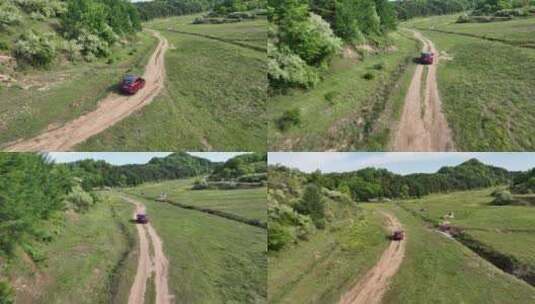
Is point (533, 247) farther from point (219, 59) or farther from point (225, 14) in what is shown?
point (225, 14)

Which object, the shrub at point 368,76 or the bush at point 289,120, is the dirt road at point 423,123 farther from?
the bush at point 289,120

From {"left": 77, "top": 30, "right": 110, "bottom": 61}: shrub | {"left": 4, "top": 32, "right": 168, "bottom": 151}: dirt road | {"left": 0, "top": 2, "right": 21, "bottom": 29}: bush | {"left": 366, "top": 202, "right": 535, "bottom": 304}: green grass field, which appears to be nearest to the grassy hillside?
{"left": 366, "top": 202, "right": 535, "bottom": 304}: green grass field

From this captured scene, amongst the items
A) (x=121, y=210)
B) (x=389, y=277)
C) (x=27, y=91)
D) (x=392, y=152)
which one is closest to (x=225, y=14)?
(x=121, y=210)

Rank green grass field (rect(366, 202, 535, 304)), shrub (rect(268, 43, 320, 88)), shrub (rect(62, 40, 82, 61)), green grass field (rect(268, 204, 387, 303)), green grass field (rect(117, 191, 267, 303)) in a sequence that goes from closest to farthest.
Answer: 1. green grass field (rect(366, 202, 535, 304))
2. green grass field (rect(268, 204, 387, 303))
3. green grass field (rect(117, 191, 267, 303))
4. shrub (rect(268, 43, 320, 88))
5. shrub (rect(62, 40, 82, 61))

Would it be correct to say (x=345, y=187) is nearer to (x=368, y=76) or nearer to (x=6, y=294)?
(x=368, y=76)

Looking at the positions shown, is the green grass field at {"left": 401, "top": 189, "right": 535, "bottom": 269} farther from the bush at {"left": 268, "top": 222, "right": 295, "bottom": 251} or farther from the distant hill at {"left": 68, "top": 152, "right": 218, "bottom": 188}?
the distant hill at {"left": 68, "top": 152, "right": 218, "bottom": 188}

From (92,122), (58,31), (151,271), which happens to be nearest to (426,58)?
(92,122)
